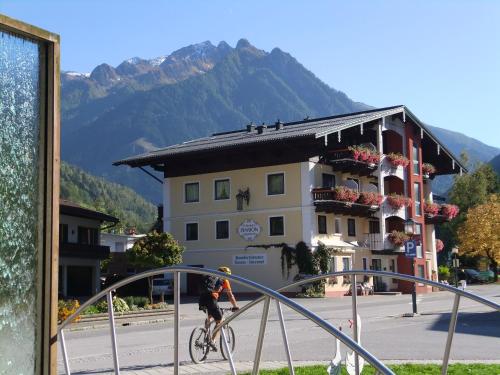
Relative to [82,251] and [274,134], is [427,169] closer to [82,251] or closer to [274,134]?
[274,134]

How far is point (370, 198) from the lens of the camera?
43312 millimetres

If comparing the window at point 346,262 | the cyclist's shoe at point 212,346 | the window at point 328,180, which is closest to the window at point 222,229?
the window at point 328,180

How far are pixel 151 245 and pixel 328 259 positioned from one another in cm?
1280

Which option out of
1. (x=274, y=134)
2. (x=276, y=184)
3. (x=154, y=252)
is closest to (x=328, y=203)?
(x=276, y=184)

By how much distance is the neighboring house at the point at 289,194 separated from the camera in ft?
135

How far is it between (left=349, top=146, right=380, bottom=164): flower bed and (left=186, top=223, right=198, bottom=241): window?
36.3 ft

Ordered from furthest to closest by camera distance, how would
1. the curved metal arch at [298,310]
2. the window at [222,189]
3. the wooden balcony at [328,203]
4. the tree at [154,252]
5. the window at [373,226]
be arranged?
the window at [373,226]
the window at [222,189]
the wooden balcony at [328,203]
the tree at [154,252]
the curved metal arch at [298,310]

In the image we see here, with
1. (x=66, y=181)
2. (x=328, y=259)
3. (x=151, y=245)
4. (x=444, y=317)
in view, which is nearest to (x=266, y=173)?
(x=328, y=259)

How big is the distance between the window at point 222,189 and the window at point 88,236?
7.96 m

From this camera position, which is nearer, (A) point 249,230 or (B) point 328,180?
(A) point 249,230

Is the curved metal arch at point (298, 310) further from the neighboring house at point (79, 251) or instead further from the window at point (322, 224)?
the window at point (322, 224)

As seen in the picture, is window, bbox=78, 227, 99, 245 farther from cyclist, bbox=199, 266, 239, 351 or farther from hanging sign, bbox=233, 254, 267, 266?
cyclist, bbox=199, 266, 239, 351

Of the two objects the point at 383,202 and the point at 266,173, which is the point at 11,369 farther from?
the point at 383,202

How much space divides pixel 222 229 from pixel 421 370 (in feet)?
111
